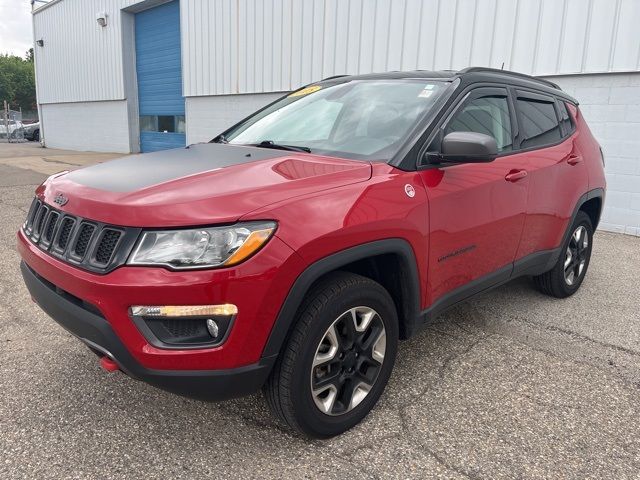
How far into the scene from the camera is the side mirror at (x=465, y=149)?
8.20 ft

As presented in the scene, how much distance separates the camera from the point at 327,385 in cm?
231

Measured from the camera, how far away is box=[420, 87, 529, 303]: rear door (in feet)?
8.79

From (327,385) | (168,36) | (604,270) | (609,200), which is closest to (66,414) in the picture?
(327,385)

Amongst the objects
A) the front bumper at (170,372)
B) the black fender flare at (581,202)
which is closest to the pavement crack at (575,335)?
the black fender flare at (581,202)

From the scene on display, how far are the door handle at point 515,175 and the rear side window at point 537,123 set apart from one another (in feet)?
0.87

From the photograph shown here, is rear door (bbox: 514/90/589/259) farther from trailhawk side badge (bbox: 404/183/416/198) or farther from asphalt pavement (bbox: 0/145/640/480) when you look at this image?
trailhawk side badge (bbox: 404/183/416/198)

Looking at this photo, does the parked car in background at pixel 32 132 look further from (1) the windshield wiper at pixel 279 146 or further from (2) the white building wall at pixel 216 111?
(1) the windshield wiper at pixel 279 146

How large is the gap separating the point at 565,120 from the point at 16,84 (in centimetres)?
7033

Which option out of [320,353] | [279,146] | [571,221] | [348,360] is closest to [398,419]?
[348,360]

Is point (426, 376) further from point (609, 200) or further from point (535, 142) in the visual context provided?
point (609, 200)

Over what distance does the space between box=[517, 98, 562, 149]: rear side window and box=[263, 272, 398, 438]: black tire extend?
1.82m

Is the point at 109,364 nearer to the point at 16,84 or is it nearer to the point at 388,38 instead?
the point at 388,38

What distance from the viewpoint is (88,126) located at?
20094 mm

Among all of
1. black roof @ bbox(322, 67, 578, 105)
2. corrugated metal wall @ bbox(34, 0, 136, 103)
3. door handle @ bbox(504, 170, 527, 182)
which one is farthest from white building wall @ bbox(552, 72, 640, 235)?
corrugated metal wall @ bbox(34, 0, 136, 103)
